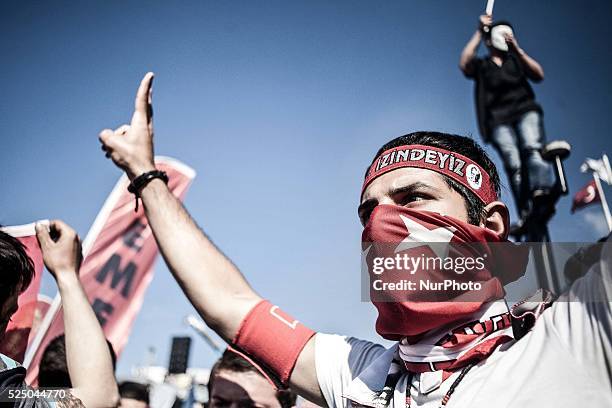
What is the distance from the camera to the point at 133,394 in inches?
172

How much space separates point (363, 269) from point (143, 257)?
4.03 m

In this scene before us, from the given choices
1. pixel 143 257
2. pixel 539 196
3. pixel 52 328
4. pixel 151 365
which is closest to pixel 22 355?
pixel 52 328

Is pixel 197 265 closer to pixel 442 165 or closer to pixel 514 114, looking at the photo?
pixel 442 165

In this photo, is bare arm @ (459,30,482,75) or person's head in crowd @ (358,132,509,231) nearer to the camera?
person's head in crowd @ (358,132,509,231)

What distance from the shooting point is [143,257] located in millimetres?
5023

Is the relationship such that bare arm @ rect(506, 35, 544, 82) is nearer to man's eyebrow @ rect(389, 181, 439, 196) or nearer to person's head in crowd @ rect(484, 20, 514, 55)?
person's head in crowd @ rect(484, 20, 514, 55)

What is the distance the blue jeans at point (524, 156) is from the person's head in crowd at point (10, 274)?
4053 millimetres

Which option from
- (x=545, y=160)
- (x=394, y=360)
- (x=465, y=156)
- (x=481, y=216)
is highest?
(x=545, y=160)

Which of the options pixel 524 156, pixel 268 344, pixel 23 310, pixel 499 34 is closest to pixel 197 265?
pixel 268 344

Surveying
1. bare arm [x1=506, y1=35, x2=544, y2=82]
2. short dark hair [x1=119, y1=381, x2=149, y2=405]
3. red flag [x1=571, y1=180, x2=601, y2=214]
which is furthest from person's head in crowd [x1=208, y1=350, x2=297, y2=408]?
red flag [x1=571, y1=180, x2=601, y2=214]

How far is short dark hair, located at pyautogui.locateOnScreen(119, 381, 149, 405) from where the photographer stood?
4352mm

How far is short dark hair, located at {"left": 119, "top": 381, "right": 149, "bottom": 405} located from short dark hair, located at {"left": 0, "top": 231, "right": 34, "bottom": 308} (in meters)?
2.94

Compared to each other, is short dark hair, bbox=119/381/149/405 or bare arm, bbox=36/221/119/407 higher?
bare arm, bbox=36/221/119/407

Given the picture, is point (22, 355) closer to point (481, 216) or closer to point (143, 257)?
point (143, 257)
